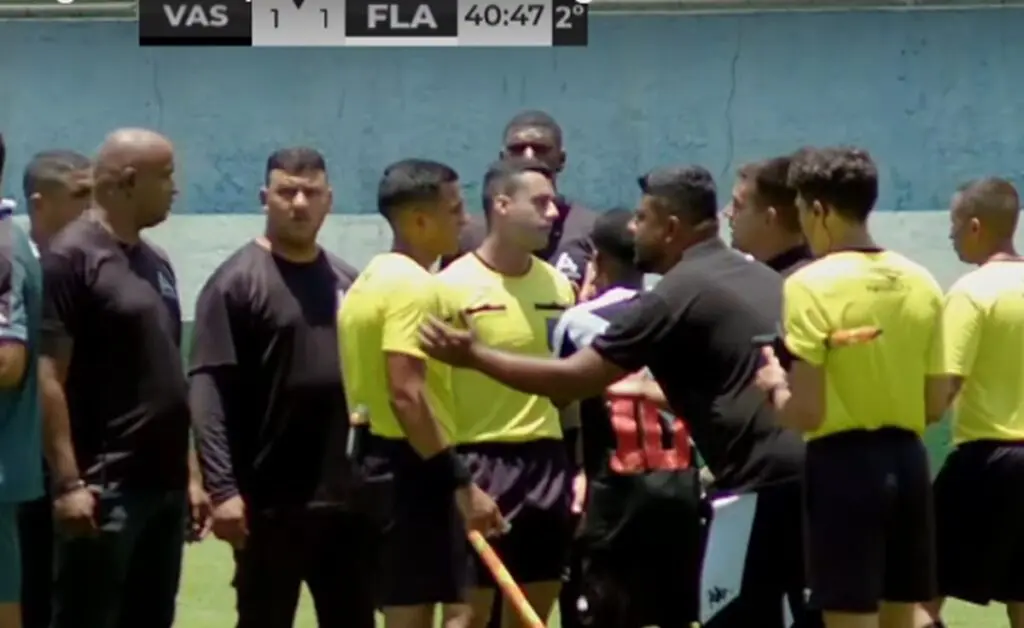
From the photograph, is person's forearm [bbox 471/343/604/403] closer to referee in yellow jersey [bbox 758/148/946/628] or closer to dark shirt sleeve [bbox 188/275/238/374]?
referee in yellow jersey [bbox 758/148/946/628]

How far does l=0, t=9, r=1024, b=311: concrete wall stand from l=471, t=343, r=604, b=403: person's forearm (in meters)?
7.42

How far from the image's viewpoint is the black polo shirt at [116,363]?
23.9 ft

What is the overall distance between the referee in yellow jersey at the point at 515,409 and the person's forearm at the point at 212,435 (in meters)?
0.83

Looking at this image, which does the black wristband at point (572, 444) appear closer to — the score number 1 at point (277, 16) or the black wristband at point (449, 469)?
the black wristband at point (449, 469)

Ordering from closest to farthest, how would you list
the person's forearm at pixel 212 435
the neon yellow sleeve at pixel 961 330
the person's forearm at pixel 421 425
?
the person's forearm at pixel 421 425 → the person's forearm at pixel 212 435 → the neon yellow sleeve at pixel 961 330

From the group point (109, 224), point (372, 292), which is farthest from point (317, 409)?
point (109, 224)

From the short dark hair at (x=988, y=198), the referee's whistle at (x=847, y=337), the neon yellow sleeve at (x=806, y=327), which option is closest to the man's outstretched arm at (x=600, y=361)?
the neon yellow sleeve at (x=806, y=327)

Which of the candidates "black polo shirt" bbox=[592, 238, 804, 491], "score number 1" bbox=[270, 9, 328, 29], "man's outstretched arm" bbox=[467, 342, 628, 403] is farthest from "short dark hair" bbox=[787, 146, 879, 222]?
"score number 1" bbox=[270, 9, 328, 29]

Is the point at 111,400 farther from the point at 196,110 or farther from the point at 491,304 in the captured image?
the point at 196,110

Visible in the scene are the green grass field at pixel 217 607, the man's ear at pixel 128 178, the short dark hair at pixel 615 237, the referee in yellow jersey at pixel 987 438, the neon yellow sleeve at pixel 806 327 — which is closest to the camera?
the neon yellow sleeve at pixel 806 327

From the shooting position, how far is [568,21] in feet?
46.9

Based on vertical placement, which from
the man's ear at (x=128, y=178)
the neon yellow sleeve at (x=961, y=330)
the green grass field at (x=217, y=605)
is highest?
the man's ear at (x=128, y=178)

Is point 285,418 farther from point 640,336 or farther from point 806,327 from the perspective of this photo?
point 806,327

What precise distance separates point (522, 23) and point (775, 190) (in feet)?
22.9
